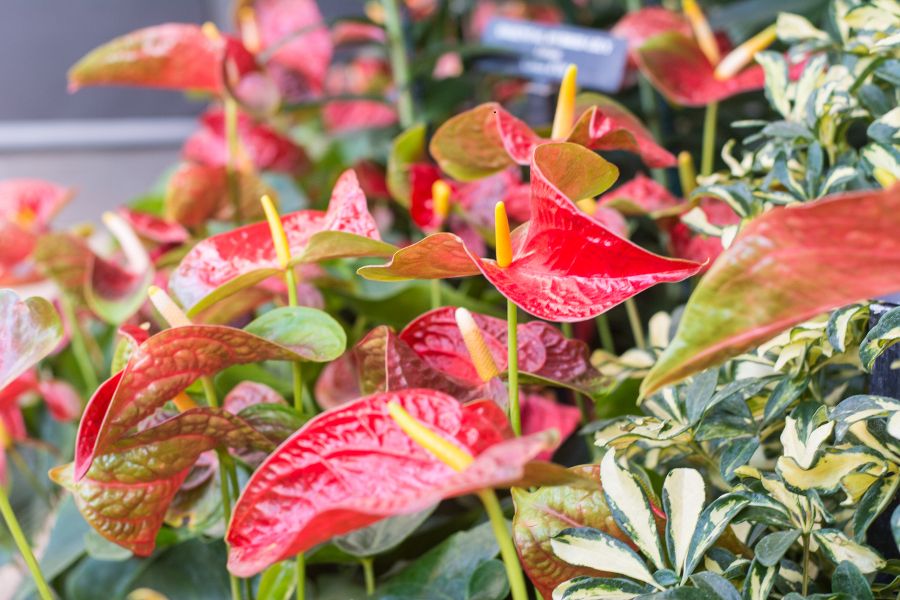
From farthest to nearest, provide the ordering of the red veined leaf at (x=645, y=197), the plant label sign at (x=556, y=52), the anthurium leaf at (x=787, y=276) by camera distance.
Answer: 1. the plant label sign at (x=556, y=52)
2. the red veined leaf at (x=645, y=197)
3. the anthurium leaf at (x=787, y=276)

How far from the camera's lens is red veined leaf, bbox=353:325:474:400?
358 millimetres

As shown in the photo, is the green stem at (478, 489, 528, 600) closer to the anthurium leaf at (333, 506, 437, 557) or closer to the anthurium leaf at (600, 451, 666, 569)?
the anthurium leaf at (600, 451, 666, 569)

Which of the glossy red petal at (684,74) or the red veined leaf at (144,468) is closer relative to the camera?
the red veined leaf at (144,468)

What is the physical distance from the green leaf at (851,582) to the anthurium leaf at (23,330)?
331 millimetres

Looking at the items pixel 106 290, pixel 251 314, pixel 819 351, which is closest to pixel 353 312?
pixel 251 314

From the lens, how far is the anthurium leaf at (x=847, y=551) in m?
0.33

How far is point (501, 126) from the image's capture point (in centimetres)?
45

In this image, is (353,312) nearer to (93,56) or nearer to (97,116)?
(93,56)

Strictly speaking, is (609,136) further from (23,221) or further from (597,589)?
(23,221)

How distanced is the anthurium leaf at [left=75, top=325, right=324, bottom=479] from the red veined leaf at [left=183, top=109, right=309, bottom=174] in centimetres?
64

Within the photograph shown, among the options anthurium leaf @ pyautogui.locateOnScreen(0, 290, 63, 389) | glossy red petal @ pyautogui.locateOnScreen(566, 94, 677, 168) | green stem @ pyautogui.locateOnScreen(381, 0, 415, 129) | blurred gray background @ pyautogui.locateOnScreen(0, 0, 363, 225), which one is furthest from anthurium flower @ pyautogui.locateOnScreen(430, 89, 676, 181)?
blurred gray background @ pyautogui.locateOnScreen(0, 0, 363, 225)

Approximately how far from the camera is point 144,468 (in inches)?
14.3

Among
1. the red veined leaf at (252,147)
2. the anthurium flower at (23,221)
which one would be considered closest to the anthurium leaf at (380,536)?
the anthurium flower at (23,221)

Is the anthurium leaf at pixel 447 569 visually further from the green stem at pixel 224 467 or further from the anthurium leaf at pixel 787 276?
the anthurium leaf at pixel 787 276
